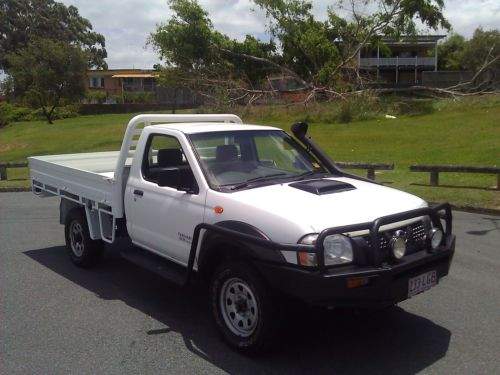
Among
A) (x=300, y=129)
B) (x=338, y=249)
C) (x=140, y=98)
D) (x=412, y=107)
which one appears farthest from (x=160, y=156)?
(x=140, y=98)

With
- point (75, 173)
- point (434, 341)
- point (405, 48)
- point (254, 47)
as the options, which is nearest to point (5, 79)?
point (254, 47)

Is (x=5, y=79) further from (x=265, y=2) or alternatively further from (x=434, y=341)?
(x=434, y=341)

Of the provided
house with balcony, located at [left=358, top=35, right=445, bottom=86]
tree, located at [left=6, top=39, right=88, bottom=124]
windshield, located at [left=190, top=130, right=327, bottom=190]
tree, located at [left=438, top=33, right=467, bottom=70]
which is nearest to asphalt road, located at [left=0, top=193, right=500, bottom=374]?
windshield, located at [left=190, top=130, right=327, bottom=190]

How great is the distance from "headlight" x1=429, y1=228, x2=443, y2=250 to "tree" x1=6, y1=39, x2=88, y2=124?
51.3 metres

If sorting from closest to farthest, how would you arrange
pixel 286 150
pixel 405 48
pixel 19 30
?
1. pixel 286 150
2. pixel 405 48
3. pixel 19 30

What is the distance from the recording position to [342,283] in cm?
400

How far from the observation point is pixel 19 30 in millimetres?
78062

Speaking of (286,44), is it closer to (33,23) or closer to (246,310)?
(246,310)

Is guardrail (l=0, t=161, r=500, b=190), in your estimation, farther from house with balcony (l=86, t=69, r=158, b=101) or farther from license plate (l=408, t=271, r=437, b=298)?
house with balcony (l=86, t=69, r=158, b=101)

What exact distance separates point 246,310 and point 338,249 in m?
0.92

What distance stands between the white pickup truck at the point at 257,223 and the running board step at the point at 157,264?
19 millimetres

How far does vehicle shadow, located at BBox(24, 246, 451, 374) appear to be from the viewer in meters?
4.35

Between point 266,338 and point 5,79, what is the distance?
63.8m

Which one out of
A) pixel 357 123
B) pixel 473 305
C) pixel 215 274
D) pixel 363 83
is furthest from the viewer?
pixel 363 83
